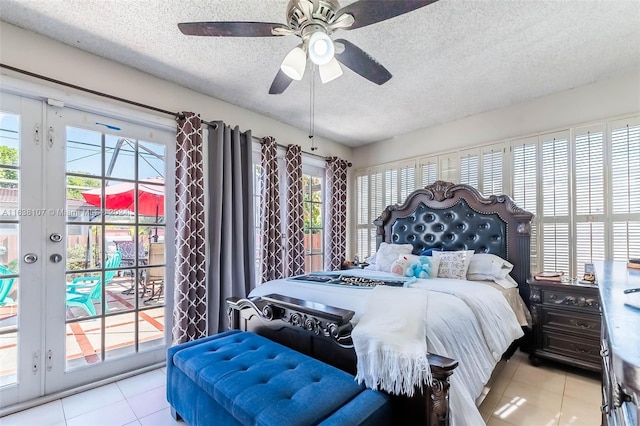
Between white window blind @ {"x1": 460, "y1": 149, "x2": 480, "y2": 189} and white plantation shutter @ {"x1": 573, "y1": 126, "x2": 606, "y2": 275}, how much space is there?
35.6 inches

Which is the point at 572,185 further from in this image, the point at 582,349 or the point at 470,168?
the point at 582,349

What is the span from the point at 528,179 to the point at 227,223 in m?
3.21

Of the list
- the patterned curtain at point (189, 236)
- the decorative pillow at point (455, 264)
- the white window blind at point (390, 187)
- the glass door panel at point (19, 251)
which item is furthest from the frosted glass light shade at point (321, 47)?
the white window blind at point (390, 187)

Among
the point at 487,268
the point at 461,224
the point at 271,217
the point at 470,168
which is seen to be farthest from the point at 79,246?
the point at 470,168

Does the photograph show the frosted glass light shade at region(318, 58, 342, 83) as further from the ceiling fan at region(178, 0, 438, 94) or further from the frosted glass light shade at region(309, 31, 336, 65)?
the frosted glass light shade at region(309, 31, 336, 65)

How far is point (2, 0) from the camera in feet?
6.13

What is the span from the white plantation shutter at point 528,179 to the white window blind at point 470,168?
15.1 inches

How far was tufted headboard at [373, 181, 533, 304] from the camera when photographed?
10.1 ft

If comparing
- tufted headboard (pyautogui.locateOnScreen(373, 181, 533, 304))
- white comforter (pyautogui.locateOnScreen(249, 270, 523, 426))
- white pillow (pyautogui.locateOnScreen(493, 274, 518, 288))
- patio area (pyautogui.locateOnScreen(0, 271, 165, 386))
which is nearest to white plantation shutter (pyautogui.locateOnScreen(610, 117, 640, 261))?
tufted headboard (pyautogui.locateOnScreen(373, 181, 533, 304))

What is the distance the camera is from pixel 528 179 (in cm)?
323

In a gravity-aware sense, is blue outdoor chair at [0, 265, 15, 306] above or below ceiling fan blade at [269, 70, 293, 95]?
below

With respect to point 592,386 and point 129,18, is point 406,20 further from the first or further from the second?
point 592,386

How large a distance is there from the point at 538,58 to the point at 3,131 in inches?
160

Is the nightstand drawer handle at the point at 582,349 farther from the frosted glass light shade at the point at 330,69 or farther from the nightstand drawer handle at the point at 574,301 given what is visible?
the frosted glass light shade at the point at 330,69
